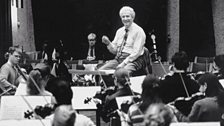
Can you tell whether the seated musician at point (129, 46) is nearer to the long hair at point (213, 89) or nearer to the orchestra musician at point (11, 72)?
the orchestra musician at point (11, 72)

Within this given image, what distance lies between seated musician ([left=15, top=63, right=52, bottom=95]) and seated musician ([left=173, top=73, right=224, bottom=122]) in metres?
1.71

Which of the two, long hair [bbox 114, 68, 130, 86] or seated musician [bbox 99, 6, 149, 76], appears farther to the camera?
seated musician [bbox 99, 6, 149, 76]

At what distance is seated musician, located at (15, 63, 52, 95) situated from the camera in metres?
A: 5.88

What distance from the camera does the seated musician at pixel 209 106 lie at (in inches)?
195

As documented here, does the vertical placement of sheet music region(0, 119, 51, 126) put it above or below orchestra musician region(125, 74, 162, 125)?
below

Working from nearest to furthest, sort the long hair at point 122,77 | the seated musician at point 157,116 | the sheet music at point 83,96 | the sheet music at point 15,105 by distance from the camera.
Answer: the seated musician at point 157,116, the sheet music at point 15,105, the long hair at point 122,77, the sheet music at point 83,96

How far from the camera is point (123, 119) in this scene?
4238 millimetres

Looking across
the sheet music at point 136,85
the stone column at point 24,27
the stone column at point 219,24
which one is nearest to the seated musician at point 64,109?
the sheet music at point 136,85

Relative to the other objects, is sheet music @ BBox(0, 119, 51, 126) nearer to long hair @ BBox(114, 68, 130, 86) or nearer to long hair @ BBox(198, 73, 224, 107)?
long hair @ BBox(114, 68, 130, 86)

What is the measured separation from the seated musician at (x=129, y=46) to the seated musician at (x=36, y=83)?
1563mm

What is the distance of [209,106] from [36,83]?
6.74ft

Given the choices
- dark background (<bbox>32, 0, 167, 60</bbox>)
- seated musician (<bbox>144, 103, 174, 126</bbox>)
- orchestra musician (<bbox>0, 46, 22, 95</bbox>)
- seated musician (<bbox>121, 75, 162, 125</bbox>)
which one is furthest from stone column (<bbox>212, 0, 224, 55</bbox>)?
seated musician (<bbox>144, 103, 174, 126</bbox>)

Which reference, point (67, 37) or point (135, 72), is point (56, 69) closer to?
point (135, 72)

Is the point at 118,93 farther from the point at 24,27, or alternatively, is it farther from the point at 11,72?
the point at 24,27
